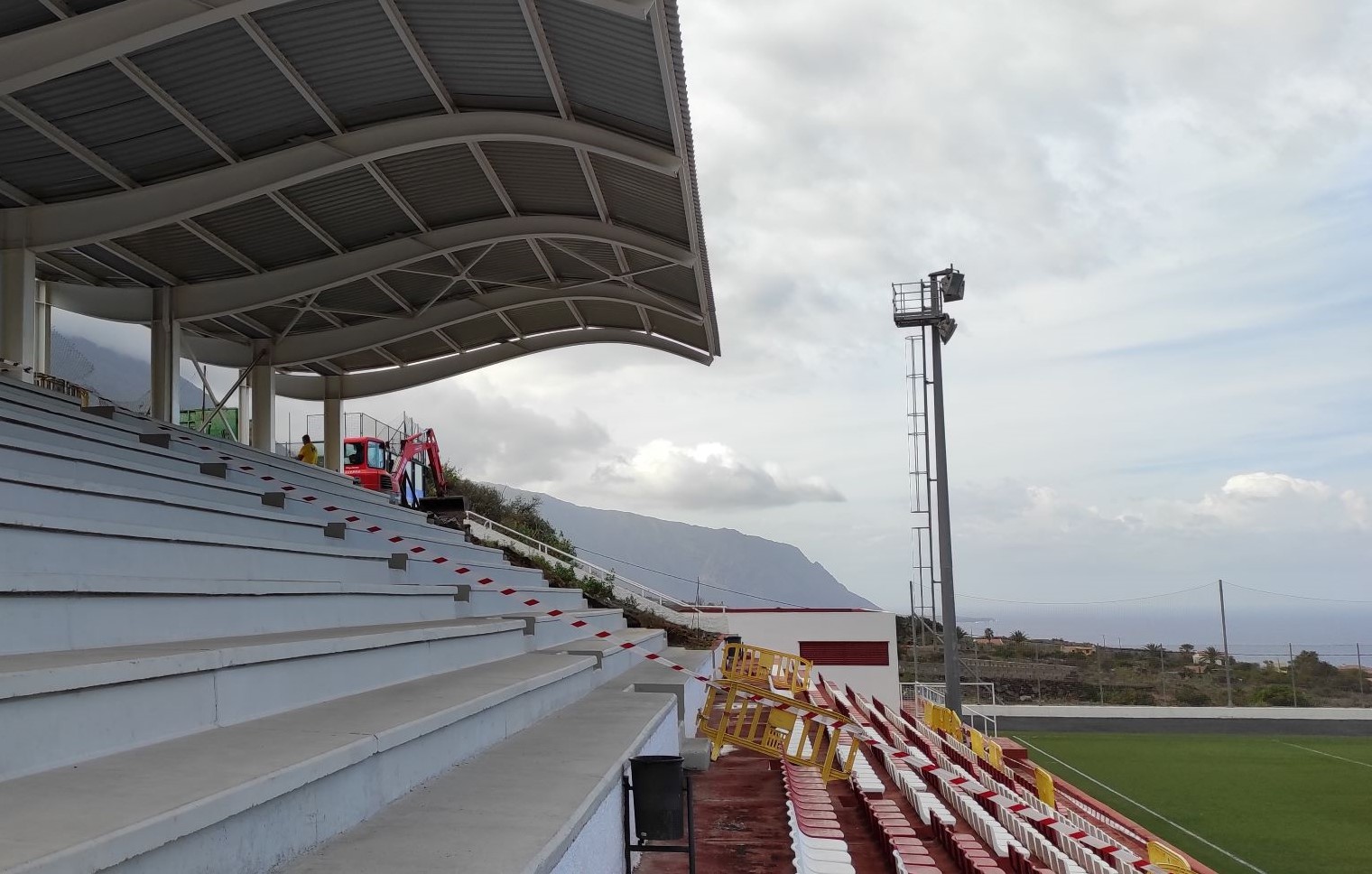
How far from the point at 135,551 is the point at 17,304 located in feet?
30.9

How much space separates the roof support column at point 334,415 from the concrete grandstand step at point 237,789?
69.8 ft

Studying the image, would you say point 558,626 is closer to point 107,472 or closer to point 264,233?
point 107,472

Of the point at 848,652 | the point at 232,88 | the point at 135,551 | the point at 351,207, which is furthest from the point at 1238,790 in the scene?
the point at 135,551

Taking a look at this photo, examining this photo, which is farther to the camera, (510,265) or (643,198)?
(510,265)

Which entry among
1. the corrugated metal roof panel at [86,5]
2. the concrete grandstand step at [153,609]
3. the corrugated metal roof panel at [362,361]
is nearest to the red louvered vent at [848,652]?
the corrugated metal roof panel at [362,361]

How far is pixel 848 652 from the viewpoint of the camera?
31.2 metres

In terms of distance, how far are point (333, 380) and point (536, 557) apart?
7738 mm

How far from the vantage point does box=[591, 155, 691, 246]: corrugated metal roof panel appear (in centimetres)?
1448

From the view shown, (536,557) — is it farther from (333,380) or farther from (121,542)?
(121,542)

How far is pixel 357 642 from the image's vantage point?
219 inches

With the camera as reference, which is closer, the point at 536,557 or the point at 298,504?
the point at 298,504

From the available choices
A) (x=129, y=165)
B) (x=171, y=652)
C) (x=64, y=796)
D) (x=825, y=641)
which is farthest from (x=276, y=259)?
(x=825, y=641)

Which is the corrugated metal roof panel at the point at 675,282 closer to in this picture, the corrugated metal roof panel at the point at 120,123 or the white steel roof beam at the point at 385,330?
the white steel roof beam at the point at 385,330

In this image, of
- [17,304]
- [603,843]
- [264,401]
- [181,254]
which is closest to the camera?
[603,843]
